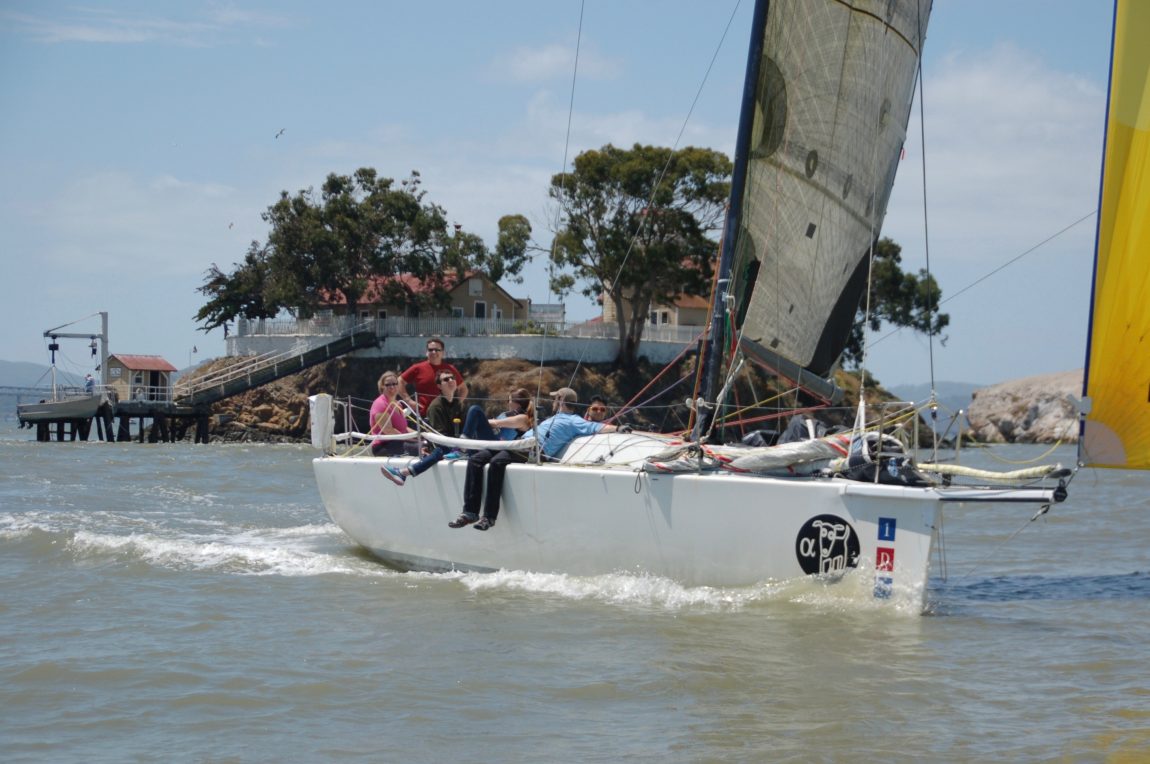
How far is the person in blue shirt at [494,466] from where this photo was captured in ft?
33.3

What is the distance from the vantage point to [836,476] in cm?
880

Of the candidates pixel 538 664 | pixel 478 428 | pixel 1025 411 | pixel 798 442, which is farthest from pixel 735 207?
pixel 1025 411

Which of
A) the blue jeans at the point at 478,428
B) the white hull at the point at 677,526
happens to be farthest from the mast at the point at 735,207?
the blue jeans at the point at 478,428

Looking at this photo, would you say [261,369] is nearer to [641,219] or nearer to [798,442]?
[641,219]

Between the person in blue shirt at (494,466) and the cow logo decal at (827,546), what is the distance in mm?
2449

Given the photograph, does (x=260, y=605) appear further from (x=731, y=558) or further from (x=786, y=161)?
(x=786, y=161)

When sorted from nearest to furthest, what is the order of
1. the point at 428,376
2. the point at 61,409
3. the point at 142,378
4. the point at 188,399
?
the point at 428,376, the point at 61,409, the point at 188,399, the point at 142,378

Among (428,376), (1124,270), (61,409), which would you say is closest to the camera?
(1124,270)

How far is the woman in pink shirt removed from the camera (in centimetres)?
1226

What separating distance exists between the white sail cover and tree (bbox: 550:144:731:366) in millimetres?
35051

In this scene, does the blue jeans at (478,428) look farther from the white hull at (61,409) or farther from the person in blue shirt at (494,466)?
the white hull at (61,409)

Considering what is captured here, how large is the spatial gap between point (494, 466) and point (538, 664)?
9.16 ft

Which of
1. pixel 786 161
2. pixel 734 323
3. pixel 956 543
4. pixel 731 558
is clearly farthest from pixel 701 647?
pixel 956 543

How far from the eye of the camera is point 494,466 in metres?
10.1
